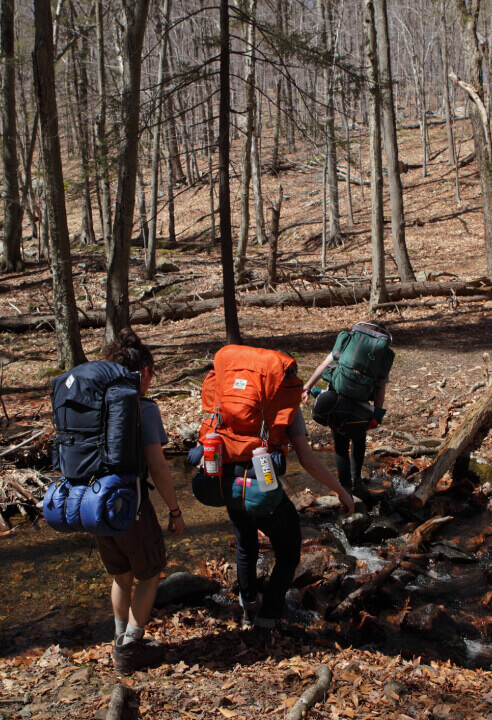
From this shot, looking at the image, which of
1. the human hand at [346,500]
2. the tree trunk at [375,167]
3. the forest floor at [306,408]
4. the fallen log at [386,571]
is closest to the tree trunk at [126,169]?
the forest floor at [306,408]

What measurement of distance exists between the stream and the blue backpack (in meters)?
1.48

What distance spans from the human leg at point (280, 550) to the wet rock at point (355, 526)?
191 centimetres

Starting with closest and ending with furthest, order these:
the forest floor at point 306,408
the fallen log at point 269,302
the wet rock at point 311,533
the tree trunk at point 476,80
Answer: the forest floor at point 306,408, the wet rock at point 311,533, the tree trunk at point 476,80, the fallen log at point 269,302

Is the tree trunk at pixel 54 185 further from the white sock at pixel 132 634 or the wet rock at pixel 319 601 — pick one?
the white sock at pixel 132 634

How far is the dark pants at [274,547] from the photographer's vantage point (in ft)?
11.1

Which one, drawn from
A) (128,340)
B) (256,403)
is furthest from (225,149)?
(256,403)

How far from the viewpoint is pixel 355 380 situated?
500 cm

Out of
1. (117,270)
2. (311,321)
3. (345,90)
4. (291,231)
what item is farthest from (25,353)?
(291,231)

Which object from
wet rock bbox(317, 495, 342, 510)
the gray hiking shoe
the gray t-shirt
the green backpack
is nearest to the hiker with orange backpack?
the gray t-shirt

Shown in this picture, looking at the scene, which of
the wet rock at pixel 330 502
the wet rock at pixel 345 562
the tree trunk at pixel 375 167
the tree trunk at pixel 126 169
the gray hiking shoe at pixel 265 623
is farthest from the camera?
the tree trunk at pixel 375 167

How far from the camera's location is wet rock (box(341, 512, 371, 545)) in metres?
5.30

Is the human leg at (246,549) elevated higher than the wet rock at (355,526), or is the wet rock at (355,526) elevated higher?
the human leg at (246,549)

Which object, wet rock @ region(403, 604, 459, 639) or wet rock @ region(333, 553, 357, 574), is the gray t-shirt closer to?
wet rock @ region(403, 604, 459, 639)

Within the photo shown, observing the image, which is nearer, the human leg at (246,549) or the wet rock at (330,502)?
the human leg at (246,549)
